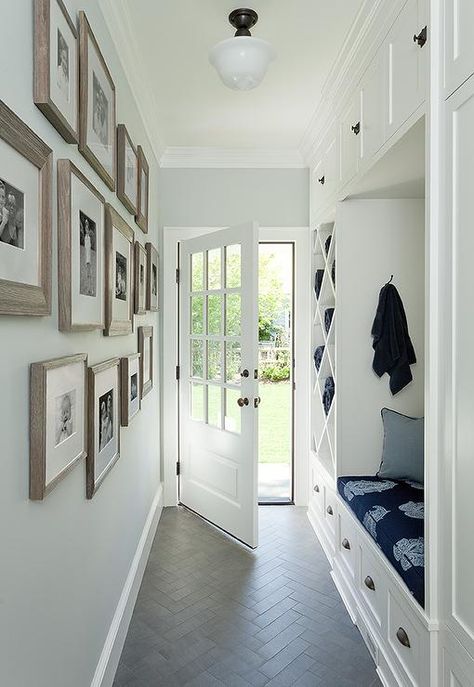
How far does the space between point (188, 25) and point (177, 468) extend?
294 cm

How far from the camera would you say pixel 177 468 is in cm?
404

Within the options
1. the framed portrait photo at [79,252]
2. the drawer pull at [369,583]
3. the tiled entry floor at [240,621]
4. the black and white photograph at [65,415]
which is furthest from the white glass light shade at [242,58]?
the tiled entry floor at [240,621]

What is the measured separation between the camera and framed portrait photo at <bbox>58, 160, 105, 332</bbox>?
1.36 meters

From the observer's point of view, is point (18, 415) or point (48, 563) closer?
point (18, 415)

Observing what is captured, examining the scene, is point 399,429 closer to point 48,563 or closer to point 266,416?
point 48,563

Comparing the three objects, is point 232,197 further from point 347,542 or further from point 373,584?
point 373,584

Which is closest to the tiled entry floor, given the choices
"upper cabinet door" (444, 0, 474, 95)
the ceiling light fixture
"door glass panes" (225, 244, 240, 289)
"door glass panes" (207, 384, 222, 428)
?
"door glass panes" (207, 384, 222, 428)

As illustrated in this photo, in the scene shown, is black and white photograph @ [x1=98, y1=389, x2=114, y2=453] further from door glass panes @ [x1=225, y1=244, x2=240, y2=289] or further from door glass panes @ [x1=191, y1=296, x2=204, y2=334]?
door glass panes @ [x1=191, y1=296, x2=204, y2=334]

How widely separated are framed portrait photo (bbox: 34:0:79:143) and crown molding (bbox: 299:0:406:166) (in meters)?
1.20

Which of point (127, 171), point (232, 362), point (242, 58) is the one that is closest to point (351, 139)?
point (242, 58)

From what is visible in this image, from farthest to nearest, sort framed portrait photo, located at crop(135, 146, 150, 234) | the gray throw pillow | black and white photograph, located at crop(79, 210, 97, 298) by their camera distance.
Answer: framed portrait photo, located at crop(135, 146, 150, 234)
the gray throw pillow
black and white photograph, located at crop(79, 210, 97, 298)

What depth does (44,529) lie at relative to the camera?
1266 millimetres

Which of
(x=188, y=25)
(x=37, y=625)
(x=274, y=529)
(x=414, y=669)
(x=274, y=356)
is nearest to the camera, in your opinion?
(x=37, y=625)

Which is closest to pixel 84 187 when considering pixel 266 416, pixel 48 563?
pixel 48 563
